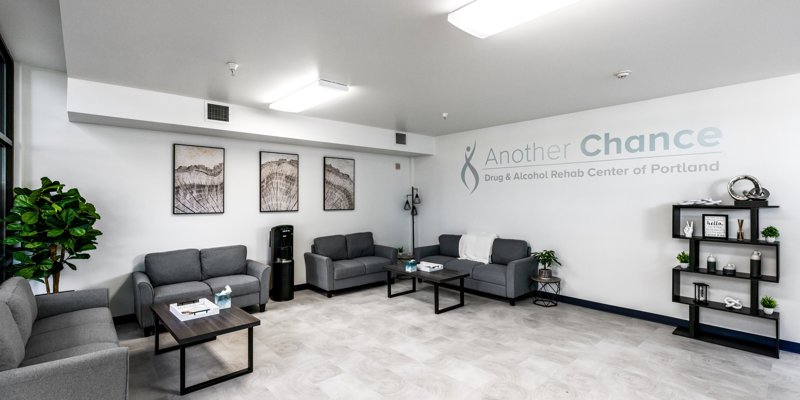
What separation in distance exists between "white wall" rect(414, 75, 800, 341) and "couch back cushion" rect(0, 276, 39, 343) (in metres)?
5.48

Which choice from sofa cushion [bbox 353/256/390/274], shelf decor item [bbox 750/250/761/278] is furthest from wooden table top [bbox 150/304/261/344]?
shelf decor item [bbox 750/250/761/278]

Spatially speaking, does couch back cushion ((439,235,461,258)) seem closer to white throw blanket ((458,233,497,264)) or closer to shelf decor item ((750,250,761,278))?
white throw blanket ((458,233,497,264))

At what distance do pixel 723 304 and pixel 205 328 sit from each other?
16.4 feet

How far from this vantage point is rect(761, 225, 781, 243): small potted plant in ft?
11.7

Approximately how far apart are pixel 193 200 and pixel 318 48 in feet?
10.3

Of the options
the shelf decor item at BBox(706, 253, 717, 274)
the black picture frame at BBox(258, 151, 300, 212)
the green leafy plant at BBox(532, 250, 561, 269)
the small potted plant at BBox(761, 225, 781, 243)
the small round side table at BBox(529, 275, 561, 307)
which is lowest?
the small round side table at BBox(529, 275, 561, 307)

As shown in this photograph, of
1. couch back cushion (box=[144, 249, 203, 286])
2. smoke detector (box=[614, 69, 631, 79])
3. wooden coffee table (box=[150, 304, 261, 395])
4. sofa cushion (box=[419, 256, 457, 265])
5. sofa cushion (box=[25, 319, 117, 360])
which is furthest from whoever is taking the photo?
sofa cushion (box=[419, 256, 457, 265])

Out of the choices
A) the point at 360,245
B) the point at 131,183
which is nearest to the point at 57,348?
the point at 131,183

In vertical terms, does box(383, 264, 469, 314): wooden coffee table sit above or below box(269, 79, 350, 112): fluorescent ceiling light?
below

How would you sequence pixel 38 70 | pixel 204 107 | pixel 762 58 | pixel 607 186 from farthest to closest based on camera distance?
pixel 607 186, pixel 204 107, pixel 38 70, pixel 762 58

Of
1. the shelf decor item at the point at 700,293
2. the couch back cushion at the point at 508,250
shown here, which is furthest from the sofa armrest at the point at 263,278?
the shelf decor item at the point at 700,293

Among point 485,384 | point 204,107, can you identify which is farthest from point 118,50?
point 485,384

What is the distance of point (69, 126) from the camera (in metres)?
4.14

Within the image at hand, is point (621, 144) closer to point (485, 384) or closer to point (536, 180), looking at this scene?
point (536, 180)
